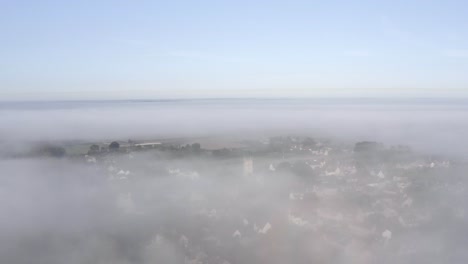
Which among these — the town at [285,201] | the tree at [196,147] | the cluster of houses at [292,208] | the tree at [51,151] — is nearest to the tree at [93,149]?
the town at [285,201]

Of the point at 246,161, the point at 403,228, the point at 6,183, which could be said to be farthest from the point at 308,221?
the point at 6,183

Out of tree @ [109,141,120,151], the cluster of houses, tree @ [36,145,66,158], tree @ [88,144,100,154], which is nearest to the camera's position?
Answer: the cluster of houses

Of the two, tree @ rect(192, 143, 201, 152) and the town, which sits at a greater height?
tree @ rect(192, 143, 201, 152)

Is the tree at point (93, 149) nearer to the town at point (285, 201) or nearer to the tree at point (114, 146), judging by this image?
the town at point (285, 201)

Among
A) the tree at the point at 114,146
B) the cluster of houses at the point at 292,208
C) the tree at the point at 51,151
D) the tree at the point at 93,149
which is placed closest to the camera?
the cluster of houses at the point at 292,208

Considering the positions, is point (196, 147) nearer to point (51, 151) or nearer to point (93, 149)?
point (93, 149)

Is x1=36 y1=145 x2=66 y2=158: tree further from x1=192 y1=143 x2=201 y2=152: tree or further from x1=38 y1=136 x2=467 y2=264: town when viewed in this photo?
x1=192 y1=143 x2=201 y2=152: tree

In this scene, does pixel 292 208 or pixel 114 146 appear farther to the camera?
pixel 114 146

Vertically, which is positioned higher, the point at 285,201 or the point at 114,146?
the point at 114,146

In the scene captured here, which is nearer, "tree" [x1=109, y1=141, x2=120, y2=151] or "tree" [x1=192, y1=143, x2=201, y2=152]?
"tree" [x1=192, y1=143, x2=201, y2=152]

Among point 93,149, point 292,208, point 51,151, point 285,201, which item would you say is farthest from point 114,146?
point 292,208

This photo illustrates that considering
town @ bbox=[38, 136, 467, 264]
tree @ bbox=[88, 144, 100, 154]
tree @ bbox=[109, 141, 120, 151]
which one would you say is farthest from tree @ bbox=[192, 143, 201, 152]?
tree @ bbox=[88, 144, 100, 154]
